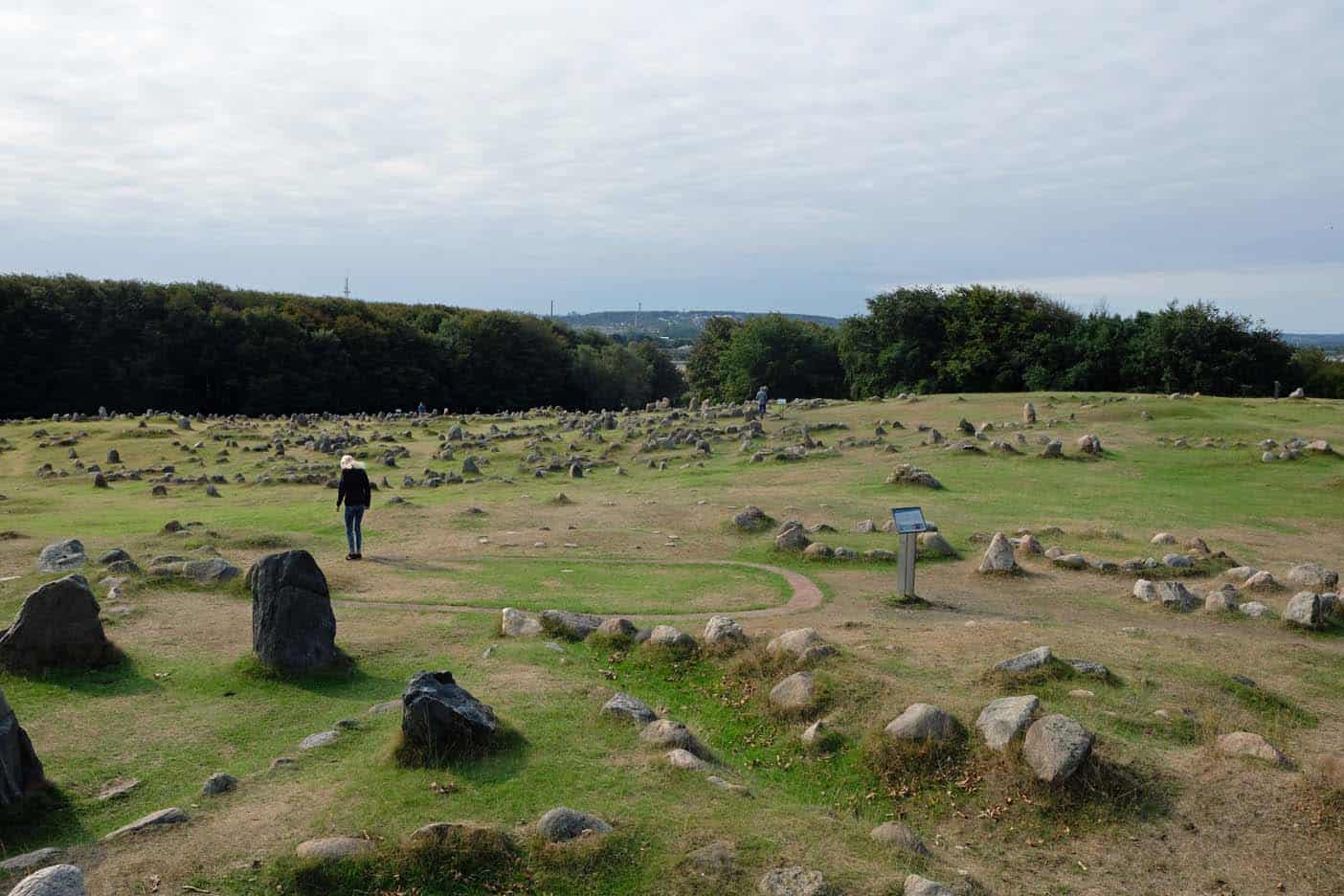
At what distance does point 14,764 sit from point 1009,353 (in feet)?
197

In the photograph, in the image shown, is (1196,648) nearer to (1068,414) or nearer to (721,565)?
(721,565)

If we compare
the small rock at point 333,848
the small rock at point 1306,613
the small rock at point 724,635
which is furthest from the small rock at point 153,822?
the small rock at point 1306,613

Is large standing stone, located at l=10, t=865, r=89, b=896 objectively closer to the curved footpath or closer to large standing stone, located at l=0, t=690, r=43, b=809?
large standing stone, located at l=0, t=690, r=43, b=809

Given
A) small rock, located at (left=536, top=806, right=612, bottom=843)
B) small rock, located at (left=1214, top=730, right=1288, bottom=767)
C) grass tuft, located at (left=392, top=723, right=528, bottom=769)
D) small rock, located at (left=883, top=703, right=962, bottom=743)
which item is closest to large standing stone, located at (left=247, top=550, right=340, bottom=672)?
grass tuft, located at (left=392, top=723, right=528, bottom=769)

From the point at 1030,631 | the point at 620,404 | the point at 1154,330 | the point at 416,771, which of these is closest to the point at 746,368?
the point at 620,404

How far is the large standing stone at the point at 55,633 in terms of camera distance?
36.2 feet

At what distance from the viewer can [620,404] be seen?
86.2 m

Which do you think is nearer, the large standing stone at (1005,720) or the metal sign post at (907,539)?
the large standing stone at (1005,720)

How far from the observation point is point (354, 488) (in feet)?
61.0

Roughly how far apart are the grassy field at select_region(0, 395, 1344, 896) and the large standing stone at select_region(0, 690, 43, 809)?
0.62ft

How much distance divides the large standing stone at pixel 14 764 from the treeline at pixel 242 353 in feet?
202

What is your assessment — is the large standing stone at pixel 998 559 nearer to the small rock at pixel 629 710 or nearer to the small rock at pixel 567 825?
the small rock at pixel 629 710

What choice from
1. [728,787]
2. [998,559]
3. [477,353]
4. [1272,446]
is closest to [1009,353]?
[1272,446]

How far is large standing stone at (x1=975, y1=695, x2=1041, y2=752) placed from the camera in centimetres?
907
